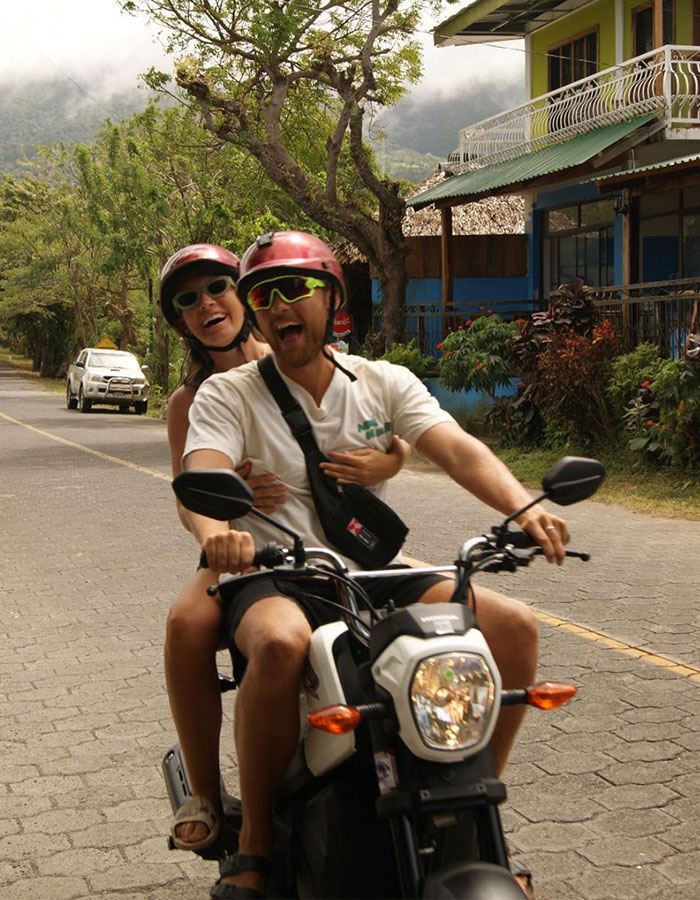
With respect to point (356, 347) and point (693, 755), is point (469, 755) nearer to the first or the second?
point (693, 755)

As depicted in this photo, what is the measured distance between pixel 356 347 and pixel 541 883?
2345 cm

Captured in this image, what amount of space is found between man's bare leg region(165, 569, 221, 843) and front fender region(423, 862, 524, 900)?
996 mm

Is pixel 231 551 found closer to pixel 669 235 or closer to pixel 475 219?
pixel 669 235

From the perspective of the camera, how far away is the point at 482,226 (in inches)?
1101

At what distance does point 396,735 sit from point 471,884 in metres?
0.33

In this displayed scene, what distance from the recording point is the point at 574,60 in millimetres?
24406

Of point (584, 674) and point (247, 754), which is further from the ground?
point (247, 754)

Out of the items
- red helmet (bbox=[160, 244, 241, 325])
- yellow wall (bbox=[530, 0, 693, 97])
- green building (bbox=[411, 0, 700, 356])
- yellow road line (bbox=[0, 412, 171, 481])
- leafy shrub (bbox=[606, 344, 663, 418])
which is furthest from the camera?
yellow wall (bbox=[530, 0, 693, 97])

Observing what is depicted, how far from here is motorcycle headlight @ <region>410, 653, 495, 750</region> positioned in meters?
2.52

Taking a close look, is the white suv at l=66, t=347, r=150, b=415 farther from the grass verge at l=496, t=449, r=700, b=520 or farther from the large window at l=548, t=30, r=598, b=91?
the grass verge at l=496, t=449, r=700, b=520

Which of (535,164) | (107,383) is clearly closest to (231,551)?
(535,164)

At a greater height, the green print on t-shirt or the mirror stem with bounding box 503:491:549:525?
the green print on t-shirt

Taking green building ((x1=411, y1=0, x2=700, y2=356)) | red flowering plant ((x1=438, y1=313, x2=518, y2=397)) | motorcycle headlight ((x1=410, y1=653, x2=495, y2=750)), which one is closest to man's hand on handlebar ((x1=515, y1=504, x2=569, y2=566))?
motorcycle headlight ((x1=410, y1=653, x2=495, y2=750))

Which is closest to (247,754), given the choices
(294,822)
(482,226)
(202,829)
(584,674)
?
(294,822)
